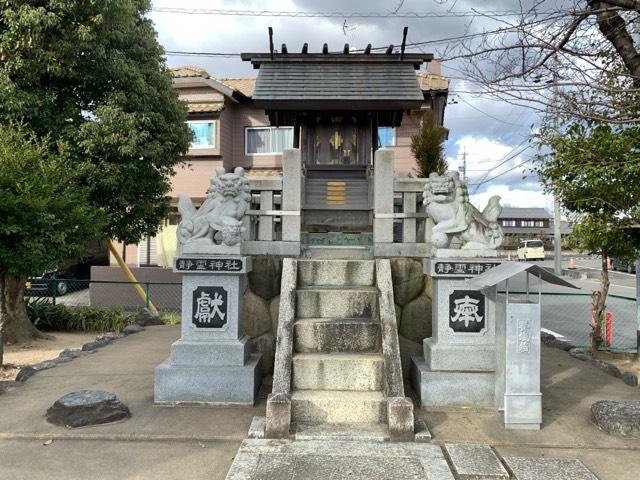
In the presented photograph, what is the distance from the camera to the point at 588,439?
4906 millimetres

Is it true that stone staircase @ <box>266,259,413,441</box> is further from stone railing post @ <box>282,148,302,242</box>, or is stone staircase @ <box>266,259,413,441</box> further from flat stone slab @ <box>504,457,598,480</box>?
flat stone slab @ <box>504,457,598,480</box>

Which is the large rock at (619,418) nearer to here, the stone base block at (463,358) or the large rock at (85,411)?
the stone base block at (463,358)

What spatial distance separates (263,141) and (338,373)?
16083 millimetres

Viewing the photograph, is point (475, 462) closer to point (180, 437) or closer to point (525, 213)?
point (180, 437)

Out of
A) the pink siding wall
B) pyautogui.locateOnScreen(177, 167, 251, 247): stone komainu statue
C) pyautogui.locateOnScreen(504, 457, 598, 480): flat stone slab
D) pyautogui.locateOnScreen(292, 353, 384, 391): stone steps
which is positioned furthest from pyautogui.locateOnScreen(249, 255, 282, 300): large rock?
the pink siding wall

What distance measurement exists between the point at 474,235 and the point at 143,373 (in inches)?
207

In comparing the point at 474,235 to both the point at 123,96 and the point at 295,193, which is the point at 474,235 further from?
the point at 123,96

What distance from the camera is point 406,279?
6859 millimetres

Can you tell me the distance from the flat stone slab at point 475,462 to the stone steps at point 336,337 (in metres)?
1.60

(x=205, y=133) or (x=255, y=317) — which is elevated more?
(x=205, y=133)

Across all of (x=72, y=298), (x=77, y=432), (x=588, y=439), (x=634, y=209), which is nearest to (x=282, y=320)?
(x=77, y=432)

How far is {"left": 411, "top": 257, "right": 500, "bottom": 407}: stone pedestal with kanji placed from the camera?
18.8 feet

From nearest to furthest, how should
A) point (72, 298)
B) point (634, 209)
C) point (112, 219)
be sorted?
point (634, 209) < point (112, 219) < point (72, 298)

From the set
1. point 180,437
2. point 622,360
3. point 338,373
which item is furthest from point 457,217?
point 622,360
